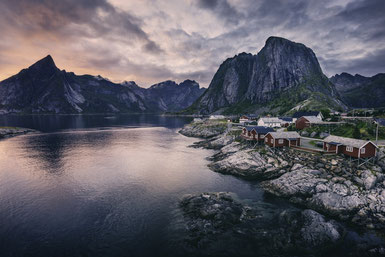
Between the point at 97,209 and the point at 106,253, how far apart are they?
492 inches

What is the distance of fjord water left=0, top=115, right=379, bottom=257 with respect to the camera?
87.0 feet

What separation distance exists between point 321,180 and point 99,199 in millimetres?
45765

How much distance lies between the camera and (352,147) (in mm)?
43219

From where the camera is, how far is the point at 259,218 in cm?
3177

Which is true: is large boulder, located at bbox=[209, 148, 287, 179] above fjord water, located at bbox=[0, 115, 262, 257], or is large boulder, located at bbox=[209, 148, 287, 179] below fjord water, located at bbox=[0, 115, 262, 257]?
above

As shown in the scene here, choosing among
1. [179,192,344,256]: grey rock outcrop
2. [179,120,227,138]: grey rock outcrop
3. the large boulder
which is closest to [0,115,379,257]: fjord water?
[179,192,344,256]: grey rock outcrop

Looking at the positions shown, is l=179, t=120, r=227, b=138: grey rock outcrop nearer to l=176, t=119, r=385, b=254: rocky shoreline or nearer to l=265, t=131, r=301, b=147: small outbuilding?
l=265, t=131, r=301, b=147: small outbuilding

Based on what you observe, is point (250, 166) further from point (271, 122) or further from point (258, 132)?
point (271, 122)

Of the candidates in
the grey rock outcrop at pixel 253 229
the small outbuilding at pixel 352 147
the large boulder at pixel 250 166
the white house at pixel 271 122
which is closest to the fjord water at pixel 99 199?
the grey rock outcrop at pixel 253 229

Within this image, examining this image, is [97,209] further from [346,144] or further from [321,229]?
[346,144]

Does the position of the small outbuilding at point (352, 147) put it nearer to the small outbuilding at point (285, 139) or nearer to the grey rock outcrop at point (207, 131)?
the small outbuilding at point (285, 139)

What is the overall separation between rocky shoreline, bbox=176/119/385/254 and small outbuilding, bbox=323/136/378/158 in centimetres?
196

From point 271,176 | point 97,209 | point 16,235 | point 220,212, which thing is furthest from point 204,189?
point 16,235

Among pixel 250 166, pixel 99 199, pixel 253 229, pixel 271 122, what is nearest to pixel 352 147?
pixel 250 166
